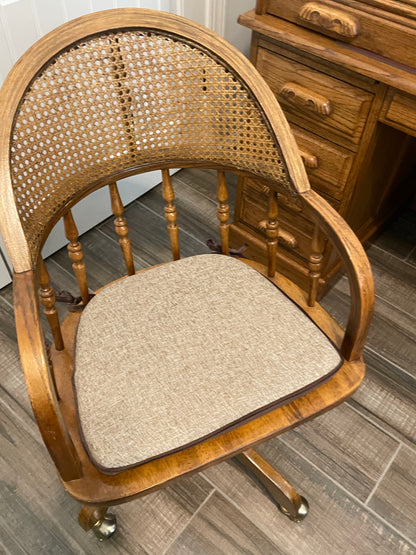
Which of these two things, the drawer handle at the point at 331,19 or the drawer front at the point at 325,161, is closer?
the drawer handle at the point at 331,19

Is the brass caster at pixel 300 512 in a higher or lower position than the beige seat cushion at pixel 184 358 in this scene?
lower

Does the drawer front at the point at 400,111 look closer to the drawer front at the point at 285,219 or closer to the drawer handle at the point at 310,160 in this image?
the drawer handle at the point at 310,160

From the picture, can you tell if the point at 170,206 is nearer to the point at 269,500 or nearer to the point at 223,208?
the point at 223,208

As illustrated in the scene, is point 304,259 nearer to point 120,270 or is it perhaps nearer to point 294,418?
point 120,270

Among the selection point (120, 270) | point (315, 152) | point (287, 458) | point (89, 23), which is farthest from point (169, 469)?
point (120, 270)

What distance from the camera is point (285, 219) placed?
5.12 feet

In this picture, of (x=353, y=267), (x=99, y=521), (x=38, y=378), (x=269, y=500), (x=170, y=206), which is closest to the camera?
(x=38, y=378)

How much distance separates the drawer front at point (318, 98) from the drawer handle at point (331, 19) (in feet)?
0.36

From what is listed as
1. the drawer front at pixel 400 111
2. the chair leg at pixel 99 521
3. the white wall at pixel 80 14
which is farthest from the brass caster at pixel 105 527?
the drawer front at pixel 400 111

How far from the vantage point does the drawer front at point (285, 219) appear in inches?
59.6

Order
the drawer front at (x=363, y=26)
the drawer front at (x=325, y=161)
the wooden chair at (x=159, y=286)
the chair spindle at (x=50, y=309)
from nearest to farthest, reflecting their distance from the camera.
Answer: the wooden chair at (x=159, y=286), the chair spindle at (x=50, y=309), the drawer front at (x=363, y=26), the drawer front at (x=325, y=161)

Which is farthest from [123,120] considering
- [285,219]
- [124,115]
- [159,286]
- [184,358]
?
[285,219]

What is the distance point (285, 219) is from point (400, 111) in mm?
529

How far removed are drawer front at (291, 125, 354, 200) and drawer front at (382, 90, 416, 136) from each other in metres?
0.15
